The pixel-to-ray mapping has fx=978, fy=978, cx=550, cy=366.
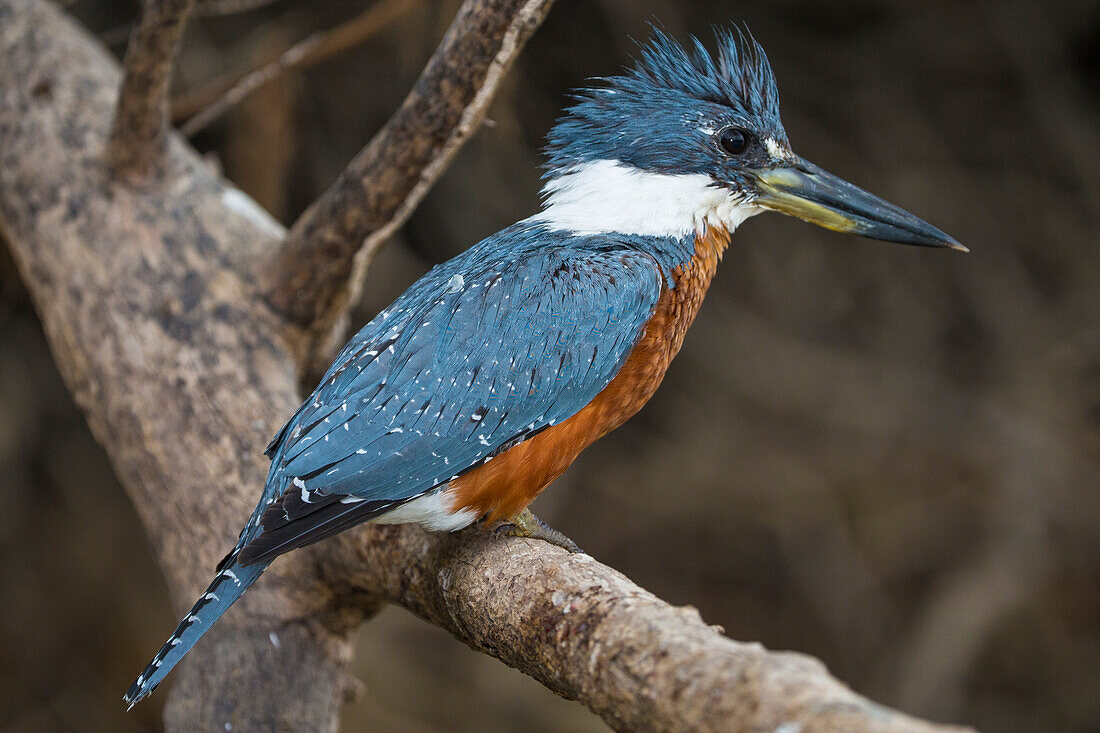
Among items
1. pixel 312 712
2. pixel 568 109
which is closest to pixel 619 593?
pixel 312 712

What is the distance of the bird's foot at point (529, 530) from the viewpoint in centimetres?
170

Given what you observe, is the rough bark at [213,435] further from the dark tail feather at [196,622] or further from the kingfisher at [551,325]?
the dark tail feather at [196,622]

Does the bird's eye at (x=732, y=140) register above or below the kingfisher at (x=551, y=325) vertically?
above

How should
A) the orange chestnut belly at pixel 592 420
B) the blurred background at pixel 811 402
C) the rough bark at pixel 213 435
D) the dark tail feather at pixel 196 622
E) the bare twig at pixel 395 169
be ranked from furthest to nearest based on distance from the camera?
1. the blurred background at pixel 811 402
2. the bare twig at pixel 395 169
3. the orange chestnut belly at pixel 592 420
4. the dark tail feather at pixel 196 622
5. the rough bark at pixel 213 435

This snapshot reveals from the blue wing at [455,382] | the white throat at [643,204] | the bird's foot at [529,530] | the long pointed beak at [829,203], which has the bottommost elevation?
the bird's foot at [529,530]

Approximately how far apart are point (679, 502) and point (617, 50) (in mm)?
1676

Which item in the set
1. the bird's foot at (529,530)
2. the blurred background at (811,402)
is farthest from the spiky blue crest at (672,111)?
the blurred background at (811,402)

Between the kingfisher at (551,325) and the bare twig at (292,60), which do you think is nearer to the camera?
the kingfisher at (551,325)

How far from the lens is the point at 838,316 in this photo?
3.68 m

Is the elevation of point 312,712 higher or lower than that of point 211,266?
lower

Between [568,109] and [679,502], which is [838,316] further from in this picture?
[568,109]

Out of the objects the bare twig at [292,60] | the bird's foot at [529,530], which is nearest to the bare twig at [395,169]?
the bare twig at [292,60]

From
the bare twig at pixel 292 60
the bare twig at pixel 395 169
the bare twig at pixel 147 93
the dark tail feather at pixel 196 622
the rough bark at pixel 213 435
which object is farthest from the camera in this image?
the bare twig at pixel 292 60

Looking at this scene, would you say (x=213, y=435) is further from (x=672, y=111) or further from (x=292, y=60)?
(x=672, y=111)
